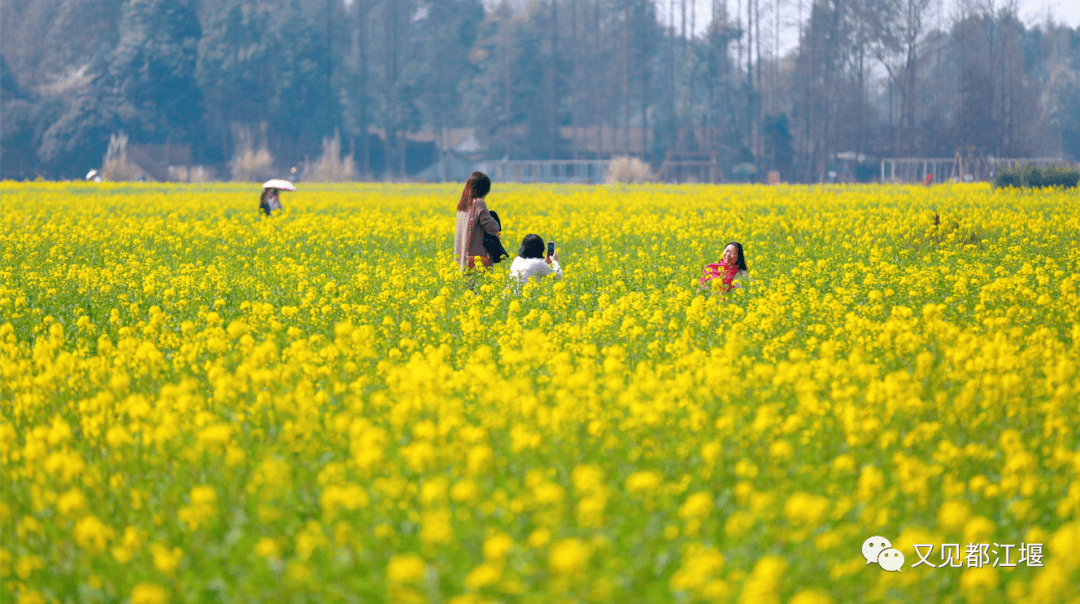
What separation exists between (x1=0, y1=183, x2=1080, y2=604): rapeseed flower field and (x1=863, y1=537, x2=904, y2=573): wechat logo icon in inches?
2.0

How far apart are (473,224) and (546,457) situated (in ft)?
18.1

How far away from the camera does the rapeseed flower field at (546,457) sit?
3.45m

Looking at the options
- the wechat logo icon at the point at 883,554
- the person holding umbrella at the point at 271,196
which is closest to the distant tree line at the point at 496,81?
the person holding umbrella at the point at 271,196

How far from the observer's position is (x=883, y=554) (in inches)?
149

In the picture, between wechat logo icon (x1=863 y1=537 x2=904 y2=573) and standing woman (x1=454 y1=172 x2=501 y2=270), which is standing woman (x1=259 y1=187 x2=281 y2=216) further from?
wechat logo icon (x1=863 y1=537 x2=904 y2=573)

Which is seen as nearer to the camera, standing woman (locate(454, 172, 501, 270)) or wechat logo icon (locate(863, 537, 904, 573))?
wechat logo icon (locate(863, 537, 904, 573))

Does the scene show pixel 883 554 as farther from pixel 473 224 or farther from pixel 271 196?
pixel 271 196

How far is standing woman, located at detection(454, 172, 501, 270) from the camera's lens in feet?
31.7

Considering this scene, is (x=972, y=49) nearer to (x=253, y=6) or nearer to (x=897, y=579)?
(x=253, y=6)

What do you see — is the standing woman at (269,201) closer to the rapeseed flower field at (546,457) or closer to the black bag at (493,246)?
the rapeseed flower field at (546,457)

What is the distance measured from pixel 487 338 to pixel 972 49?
6755cm

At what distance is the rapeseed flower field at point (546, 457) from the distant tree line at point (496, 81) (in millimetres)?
60832

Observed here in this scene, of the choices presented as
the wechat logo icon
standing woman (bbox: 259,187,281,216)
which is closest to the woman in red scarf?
the wechat logo icon

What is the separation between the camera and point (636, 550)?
376 centimetres
